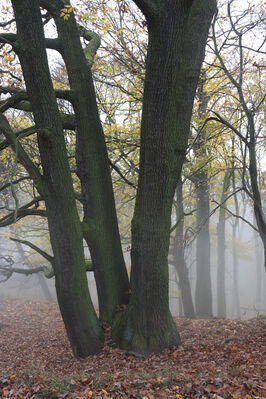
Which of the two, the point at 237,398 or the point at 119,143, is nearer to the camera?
the point at 237,398

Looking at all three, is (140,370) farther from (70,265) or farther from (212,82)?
(212,82)

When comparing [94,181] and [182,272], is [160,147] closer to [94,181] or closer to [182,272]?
[94,181]

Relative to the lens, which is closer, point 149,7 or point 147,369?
point 149,7

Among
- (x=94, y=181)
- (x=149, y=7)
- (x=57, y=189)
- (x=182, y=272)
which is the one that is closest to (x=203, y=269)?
(x=182, y=272)

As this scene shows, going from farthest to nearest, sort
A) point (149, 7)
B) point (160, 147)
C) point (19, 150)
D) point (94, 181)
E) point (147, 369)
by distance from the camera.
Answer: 1. point (94, 181)
2. point (19, 150)
3. point (160, 147)
4. point (147, 369)
5. point (149, 7)

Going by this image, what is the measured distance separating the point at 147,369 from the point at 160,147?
10.1 feet

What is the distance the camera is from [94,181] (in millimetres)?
6102

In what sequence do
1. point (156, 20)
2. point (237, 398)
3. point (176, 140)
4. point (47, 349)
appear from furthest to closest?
1. point (47, 349)
2. point (176, 140)
3. point (156, 20)
4. point (237, 398)

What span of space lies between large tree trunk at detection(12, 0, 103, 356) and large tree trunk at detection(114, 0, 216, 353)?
2.48 feet

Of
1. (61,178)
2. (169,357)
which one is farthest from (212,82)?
(169,357)

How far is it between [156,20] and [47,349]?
6288mm

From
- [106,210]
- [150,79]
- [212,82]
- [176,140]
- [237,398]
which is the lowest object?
[237,398]

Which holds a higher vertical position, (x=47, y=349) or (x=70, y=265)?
(x=70, y=265)

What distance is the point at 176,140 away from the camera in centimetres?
492
